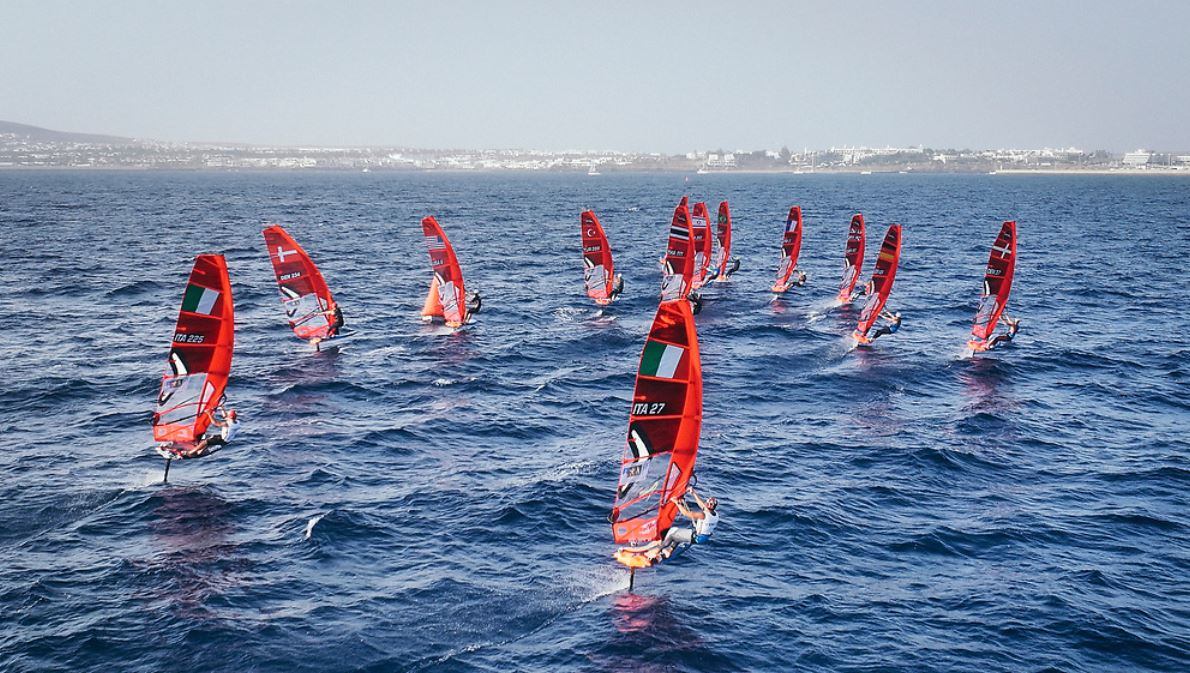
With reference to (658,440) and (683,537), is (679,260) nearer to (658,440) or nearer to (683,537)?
(658,440)

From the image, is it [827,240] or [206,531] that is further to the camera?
[827,240]

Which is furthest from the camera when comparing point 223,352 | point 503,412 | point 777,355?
Result: point 777,355

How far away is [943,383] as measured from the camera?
162 feet

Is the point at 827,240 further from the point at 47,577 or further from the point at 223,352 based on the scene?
the point at 47,577

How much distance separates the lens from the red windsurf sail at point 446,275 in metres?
57.2

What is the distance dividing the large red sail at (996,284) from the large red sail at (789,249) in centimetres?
1953

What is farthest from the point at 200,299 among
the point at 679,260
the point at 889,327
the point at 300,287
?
the point at 889,327

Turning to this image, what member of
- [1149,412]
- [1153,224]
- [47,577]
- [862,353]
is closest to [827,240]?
[1153,224]

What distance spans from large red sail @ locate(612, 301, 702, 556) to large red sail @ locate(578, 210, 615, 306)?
3788cm

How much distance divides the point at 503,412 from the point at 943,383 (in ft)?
72.0

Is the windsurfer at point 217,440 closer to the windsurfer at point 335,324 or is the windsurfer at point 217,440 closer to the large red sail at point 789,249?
the windsurfer at point 335,324

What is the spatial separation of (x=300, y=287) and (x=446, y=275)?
30.7ft

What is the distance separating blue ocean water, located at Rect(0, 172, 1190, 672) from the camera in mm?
24484

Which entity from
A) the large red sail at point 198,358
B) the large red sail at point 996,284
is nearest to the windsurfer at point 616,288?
the large red sail at point 996,284
